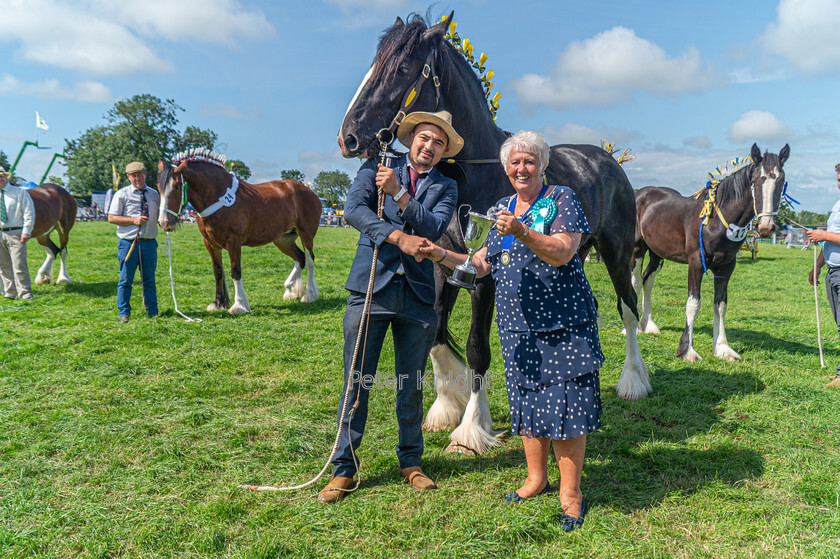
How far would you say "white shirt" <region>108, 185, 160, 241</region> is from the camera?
283 inches

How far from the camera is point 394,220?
2848 millimetres

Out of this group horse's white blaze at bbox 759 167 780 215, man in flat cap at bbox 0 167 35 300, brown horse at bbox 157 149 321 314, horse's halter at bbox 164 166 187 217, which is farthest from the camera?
man in flat cap at bbox 0 167 35 300

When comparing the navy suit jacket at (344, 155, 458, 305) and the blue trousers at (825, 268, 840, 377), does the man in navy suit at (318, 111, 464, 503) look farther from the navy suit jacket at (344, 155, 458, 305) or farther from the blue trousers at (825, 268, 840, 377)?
the blue trousers at (825, 268, 840, 377)

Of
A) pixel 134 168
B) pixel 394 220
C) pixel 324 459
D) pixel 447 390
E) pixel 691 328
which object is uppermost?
pixel 134 168

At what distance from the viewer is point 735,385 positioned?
5172mm

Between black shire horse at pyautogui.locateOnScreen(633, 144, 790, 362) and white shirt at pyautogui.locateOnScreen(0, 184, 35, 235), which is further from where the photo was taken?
white shirt at pyautogui.locateOnScreen(0, 184, 35, 235)

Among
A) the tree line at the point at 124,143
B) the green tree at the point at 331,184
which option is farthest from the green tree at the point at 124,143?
the green tree at the point at 331,184

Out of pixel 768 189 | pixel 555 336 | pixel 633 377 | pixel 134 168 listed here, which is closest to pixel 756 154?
pixel 768 189

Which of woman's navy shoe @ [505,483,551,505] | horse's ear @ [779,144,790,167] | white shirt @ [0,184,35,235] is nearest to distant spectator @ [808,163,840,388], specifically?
horse's ear @ [779,144,790,167]

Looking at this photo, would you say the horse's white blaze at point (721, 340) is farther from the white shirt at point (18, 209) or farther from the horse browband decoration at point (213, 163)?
the white shirt at point (18, 209)

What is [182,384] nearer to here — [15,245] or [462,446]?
[462,446]

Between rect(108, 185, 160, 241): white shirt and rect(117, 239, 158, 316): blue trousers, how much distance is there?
13 cm

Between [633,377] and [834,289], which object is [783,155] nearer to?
[834,289]

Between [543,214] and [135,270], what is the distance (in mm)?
6799
